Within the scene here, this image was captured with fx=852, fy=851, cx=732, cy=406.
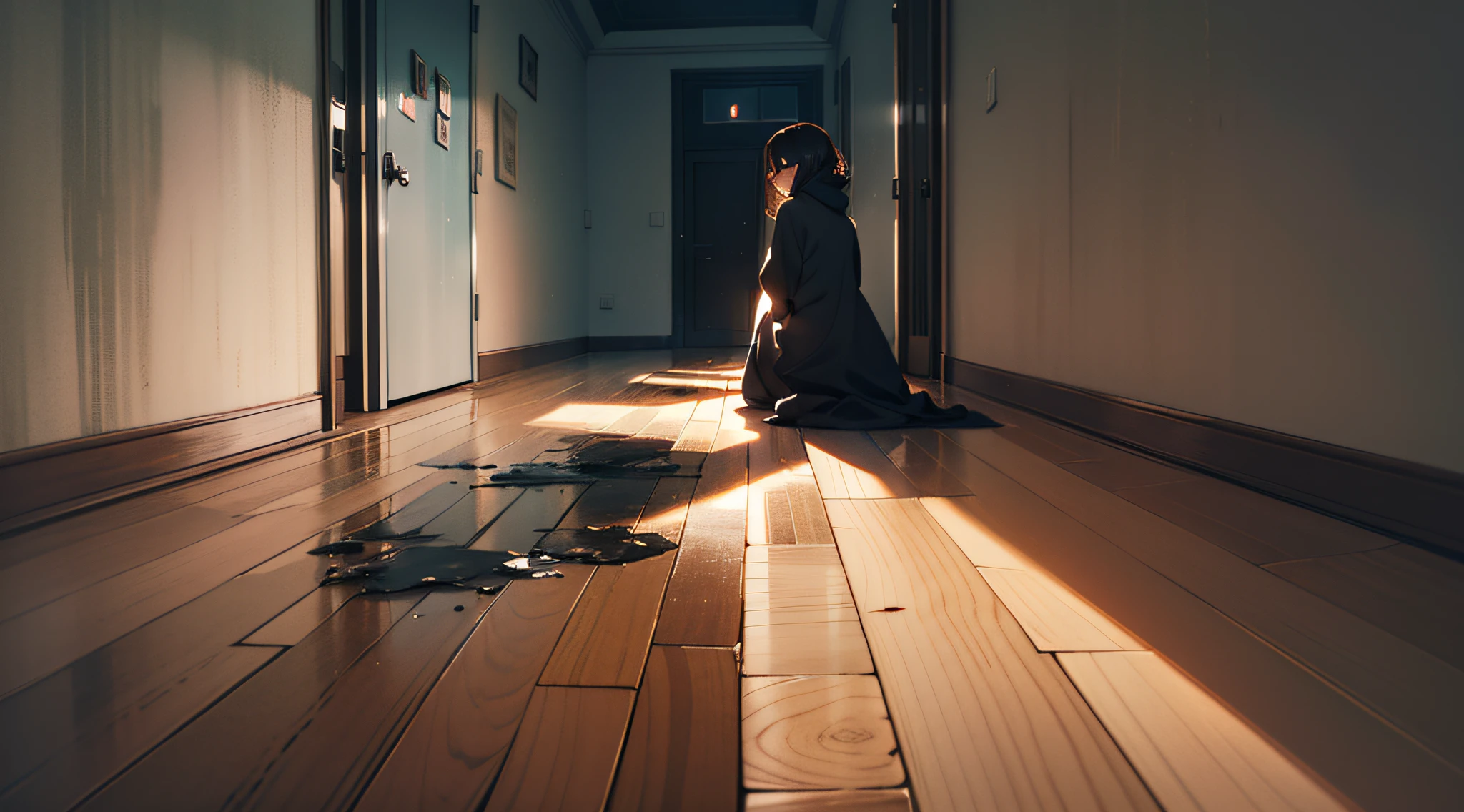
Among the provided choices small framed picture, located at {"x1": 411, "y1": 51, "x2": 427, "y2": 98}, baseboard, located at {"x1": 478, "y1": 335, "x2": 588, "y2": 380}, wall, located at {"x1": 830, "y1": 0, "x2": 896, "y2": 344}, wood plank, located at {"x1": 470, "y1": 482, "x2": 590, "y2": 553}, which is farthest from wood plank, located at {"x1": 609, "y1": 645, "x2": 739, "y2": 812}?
wall, located at {"x1": 830, "y1": 0, "x2": 896, "y2": 344}

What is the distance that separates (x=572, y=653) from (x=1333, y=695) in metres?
0.66

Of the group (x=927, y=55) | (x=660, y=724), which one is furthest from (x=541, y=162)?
(x=660, y=724)

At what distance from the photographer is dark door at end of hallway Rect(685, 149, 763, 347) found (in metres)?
7.82

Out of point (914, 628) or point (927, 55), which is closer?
point (914, 628)

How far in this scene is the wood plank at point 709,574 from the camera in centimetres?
87

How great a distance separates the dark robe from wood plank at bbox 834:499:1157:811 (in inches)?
73.6

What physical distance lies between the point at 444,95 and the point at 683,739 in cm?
375

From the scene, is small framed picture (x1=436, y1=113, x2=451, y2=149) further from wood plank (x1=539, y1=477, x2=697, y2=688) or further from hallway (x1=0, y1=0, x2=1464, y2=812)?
wood plank (x1=539, y1=477, x2=697, y2=688)

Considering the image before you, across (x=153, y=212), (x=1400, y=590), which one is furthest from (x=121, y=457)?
(x=1400, y=590)

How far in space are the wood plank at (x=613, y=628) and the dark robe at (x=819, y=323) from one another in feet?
5.79

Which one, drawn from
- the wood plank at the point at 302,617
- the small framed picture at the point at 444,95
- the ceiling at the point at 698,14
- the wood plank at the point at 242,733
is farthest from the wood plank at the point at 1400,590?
the ceiling at the point at 698,14

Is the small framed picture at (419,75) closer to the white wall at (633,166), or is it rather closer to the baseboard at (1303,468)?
the baseboard at (1303,468)

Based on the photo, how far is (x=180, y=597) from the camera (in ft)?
3.21

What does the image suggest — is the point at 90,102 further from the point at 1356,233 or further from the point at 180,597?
the point at 1356,233
